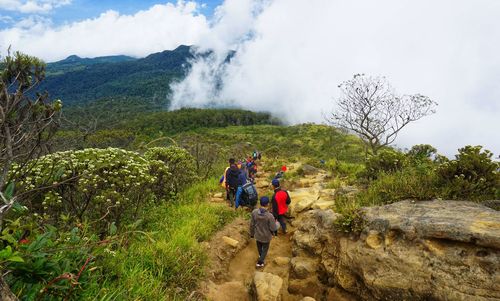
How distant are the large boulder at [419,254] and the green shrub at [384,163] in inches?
163

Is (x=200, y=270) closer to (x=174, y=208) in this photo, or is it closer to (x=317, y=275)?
(x=317, y=275)

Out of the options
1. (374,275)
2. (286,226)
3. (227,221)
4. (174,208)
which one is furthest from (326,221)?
(174,208)

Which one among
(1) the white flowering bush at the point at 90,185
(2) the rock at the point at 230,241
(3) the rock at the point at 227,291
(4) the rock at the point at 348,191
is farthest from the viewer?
(4) the rock at the point at 348,191

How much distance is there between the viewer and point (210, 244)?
798cm

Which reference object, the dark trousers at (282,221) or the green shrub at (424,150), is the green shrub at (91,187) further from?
the green shrub at (424,150)

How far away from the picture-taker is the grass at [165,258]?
489 cm

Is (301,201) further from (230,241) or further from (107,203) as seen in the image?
(107,203)

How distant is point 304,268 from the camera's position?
7.01m

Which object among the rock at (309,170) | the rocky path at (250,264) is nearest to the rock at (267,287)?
the rocky path at (250,264)

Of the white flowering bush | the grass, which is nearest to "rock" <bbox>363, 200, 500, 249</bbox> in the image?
the grass

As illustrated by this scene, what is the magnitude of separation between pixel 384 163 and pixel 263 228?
Answer: 224 inches

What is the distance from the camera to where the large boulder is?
4.92 m

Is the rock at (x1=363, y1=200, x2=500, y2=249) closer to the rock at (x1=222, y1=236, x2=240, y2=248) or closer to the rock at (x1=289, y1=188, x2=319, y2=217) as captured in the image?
the rock at (x1=289, y1=188, x2=319, y2=217)

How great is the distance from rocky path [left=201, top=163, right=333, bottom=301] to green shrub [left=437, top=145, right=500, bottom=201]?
3050 mm
